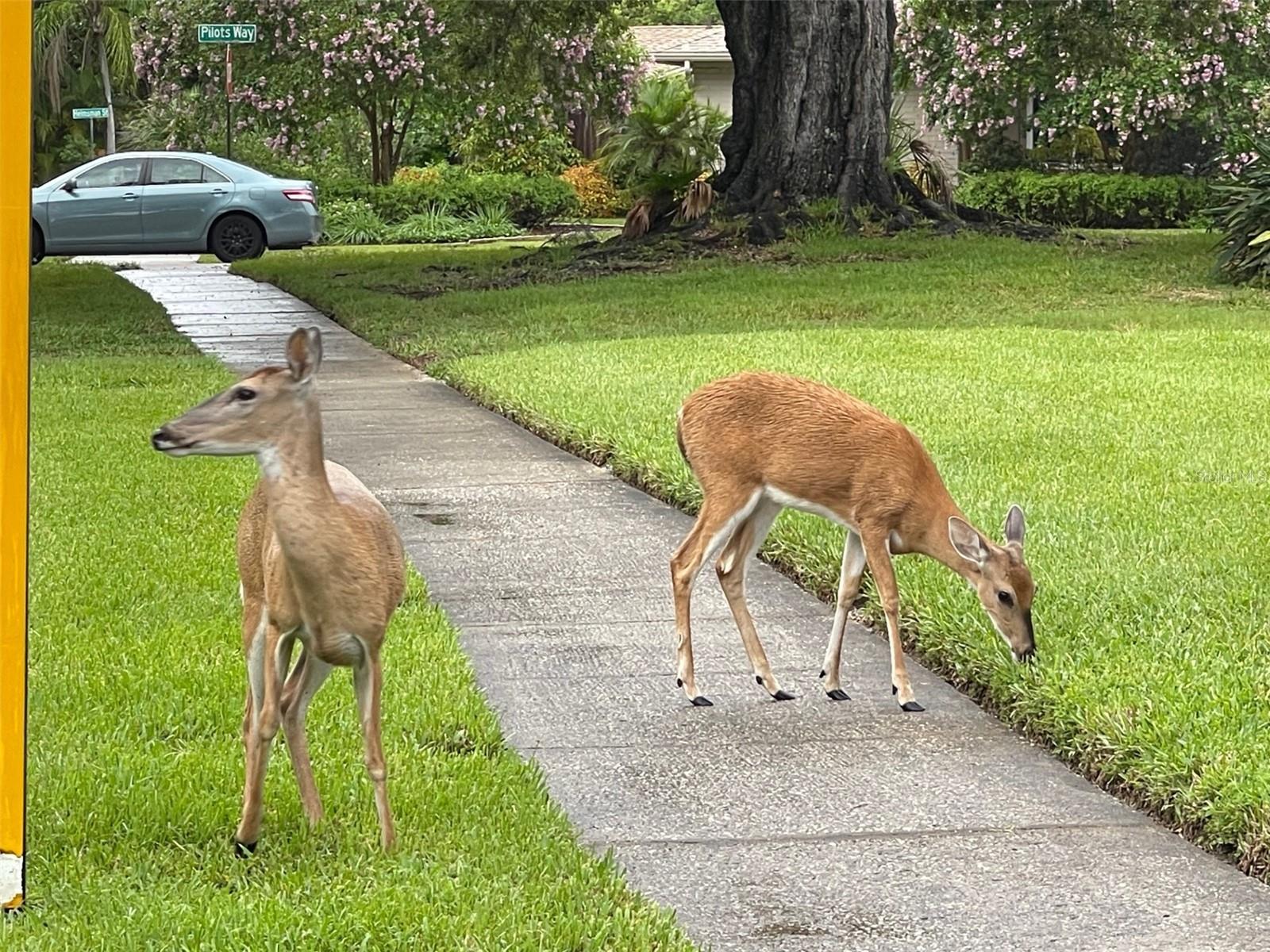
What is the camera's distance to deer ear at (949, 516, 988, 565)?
5.65 meters

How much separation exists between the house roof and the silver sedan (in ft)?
56.5

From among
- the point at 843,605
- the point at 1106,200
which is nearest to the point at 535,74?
the point at 1106,200

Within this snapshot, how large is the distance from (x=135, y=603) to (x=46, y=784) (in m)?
2.06

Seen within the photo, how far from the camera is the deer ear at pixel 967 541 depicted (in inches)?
223

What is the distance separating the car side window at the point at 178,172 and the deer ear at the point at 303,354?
2416 centimetres

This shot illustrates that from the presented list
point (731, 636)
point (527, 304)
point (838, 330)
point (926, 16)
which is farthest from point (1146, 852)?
point (926, 16)

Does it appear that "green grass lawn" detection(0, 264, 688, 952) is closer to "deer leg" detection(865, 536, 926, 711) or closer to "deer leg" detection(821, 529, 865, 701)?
"deer leg" detection(821, 529, 865, 701)

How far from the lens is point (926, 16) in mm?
28969

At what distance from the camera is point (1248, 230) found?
64.0 feet

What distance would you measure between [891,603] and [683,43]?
1634 inches

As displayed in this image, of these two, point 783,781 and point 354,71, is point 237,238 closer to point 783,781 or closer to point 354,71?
point 354,71

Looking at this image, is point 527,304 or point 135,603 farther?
point 527,304

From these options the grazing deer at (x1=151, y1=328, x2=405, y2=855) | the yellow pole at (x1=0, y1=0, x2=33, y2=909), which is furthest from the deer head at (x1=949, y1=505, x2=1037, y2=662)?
the yellow pole at (x1=0, y1=0, x2=33, y2=909)

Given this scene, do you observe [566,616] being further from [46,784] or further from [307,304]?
[307,304]
